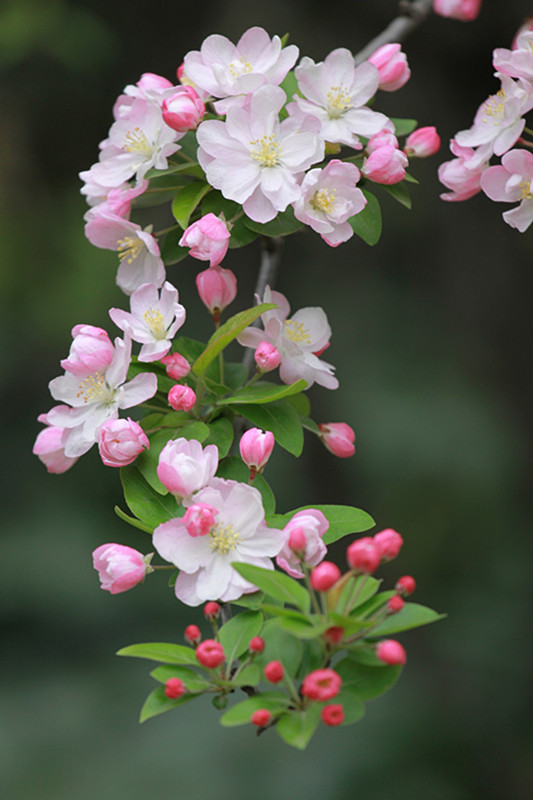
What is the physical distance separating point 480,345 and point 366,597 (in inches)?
78.0

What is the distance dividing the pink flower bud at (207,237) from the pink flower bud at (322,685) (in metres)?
0.53

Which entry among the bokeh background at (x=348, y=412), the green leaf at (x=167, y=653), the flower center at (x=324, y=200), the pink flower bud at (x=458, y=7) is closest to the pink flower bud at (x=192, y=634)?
the green leaf at (x=167, y=653)

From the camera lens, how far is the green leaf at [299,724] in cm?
72

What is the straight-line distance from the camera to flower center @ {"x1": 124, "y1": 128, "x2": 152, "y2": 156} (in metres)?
1.16

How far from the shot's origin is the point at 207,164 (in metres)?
1.06

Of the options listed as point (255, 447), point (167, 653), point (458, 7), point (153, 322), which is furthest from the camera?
point (458, 7)

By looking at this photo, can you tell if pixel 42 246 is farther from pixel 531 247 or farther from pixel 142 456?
pixel 142 456

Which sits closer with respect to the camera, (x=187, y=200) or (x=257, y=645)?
(x=257, y=645)

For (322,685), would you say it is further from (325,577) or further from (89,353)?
(89,353)

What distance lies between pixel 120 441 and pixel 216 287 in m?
0.27

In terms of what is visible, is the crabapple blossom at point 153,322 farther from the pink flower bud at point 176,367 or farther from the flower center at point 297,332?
the flower center at point 297,332

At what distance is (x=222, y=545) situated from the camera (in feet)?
2.93

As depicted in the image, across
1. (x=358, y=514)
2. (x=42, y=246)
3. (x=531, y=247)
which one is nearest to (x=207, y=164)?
(x=358, y=514)

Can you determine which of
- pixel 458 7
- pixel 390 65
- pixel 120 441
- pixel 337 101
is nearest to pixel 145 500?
pixel 120 441
